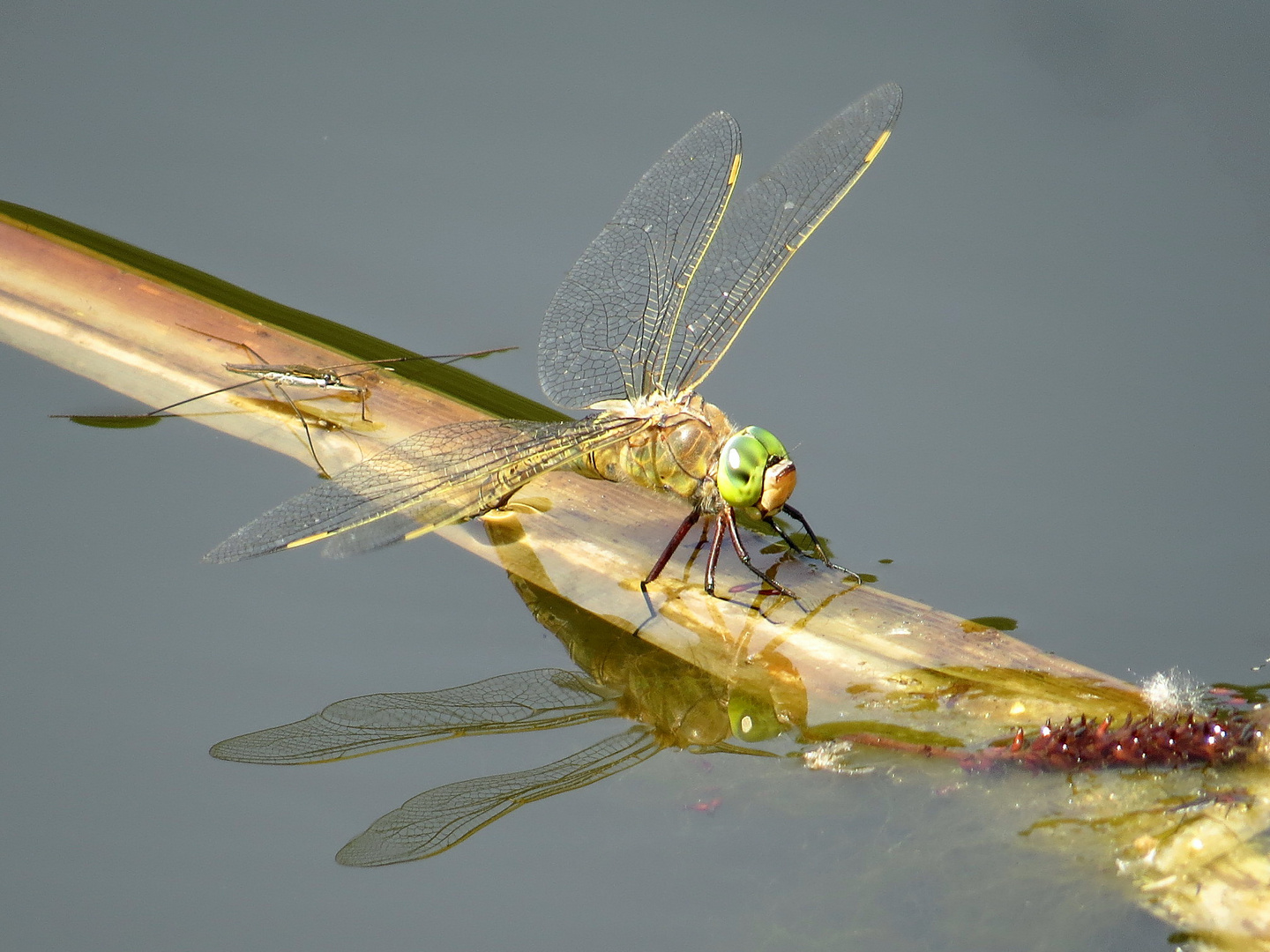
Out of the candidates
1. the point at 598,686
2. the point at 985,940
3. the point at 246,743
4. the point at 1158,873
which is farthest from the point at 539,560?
the point at 1158,873

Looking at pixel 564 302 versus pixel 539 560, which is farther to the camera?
pixel 564 302

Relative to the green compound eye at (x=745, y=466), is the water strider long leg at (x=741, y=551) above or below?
below

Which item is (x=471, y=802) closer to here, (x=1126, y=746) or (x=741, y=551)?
(x=741, y=551)

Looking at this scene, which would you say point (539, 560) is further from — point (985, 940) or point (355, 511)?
point (985, 940)

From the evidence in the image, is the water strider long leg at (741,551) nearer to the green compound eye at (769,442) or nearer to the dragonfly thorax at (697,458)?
the dragonfly thorax at (697,458)

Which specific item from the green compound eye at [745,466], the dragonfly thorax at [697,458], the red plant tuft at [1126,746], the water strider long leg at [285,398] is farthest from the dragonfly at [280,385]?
the red plant tuft at [1126,746]

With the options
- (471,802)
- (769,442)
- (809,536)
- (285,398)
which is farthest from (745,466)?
(285,398)

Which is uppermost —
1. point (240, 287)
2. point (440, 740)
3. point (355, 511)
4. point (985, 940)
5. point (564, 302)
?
point (240, 287)
